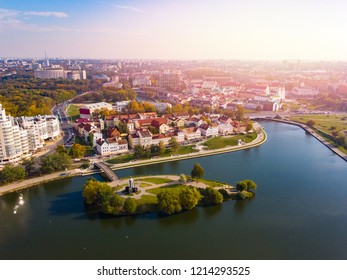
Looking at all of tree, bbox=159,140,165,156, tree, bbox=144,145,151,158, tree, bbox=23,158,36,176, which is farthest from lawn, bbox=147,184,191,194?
tree, bbox=23,158,36,176

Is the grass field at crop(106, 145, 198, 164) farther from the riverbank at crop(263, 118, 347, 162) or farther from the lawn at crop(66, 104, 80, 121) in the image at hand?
the lawn at crop(66, 104, 80, 121)

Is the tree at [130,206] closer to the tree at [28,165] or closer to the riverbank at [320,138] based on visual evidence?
the tree at [28,165]

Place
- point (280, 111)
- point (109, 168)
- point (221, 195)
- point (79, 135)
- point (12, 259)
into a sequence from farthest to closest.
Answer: point (280, 111), point (79, 135), point (109, 168), point (221, 195), point (12, 259)

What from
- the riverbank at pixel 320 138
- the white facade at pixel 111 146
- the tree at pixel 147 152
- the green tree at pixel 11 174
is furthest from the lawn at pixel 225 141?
the green tree at pixel 11 174

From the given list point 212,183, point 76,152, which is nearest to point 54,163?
point 76,152

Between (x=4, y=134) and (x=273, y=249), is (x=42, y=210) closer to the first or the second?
(x=4, y=134)

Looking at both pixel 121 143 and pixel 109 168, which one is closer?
pixel 109 168

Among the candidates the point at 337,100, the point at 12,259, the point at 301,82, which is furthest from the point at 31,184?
the point at 301,82

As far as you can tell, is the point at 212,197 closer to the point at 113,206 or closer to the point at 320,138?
the point at 113,206
